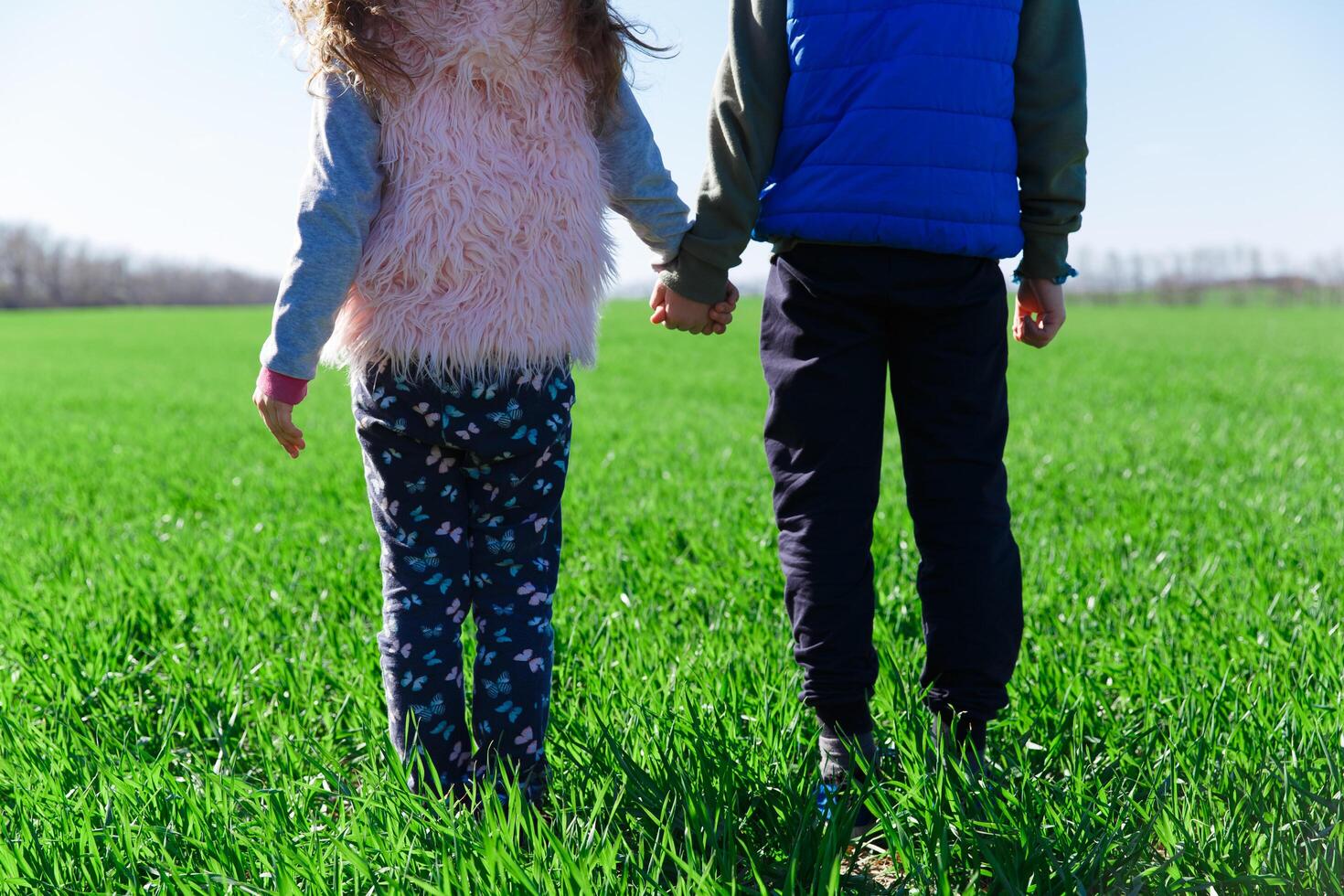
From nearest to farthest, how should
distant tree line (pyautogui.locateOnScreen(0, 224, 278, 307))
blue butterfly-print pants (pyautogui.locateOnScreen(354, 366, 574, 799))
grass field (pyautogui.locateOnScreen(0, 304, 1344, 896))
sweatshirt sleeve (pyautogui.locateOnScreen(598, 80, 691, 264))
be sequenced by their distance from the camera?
grass field (pyautogui.locateOnScreen(0, 304, 1344, 896))
blue butterfly-print pants (pyautogui.locateOnScreen(354, 366, 574, 799))
sweatshirt sleeve (pyautogui.locateOnScreen(598, 80, 691, 264))
distant tree line (pyautogui.locateOnScreen(0, 224, 278, 307))

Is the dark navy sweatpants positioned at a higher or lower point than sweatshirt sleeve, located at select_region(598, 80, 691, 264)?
lower

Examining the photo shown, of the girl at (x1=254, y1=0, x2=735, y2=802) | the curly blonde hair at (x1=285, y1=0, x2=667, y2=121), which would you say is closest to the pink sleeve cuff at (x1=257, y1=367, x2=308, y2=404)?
the girl at (x1=254, y1=0, x2=735, y2=802)

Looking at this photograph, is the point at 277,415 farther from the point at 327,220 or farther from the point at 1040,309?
the point at 1040,309

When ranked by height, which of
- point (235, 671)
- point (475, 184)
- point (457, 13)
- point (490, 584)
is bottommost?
point (235, 671)

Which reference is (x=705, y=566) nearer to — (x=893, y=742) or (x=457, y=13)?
(x=893, y=742)

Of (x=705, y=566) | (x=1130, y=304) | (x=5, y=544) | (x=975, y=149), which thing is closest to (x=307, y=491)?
(x=5, y=544)

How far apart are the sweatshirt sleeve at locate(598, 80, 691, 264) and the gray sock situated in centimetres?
102

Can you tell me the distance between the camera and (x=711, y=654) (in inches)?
97.8

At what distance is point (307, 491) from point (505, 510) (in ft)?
11.8

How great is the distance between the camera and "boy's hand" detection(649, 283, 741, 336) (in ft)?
6.70

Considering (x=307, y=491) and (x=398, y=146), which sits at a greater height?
(x=398, y=146)

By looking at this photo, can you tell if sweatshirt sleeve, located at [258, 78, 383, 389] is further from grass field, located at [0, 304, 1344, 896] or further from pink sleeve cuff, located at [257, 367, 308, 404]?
grass field, located at [0, 304, 1344, 896]

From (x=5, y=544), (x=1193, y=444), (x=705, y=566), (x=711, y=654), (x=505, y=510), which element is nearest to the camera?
(x=505, y=510)

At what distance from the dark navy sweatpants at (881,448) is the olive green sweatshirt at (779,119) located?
6.3 inches
